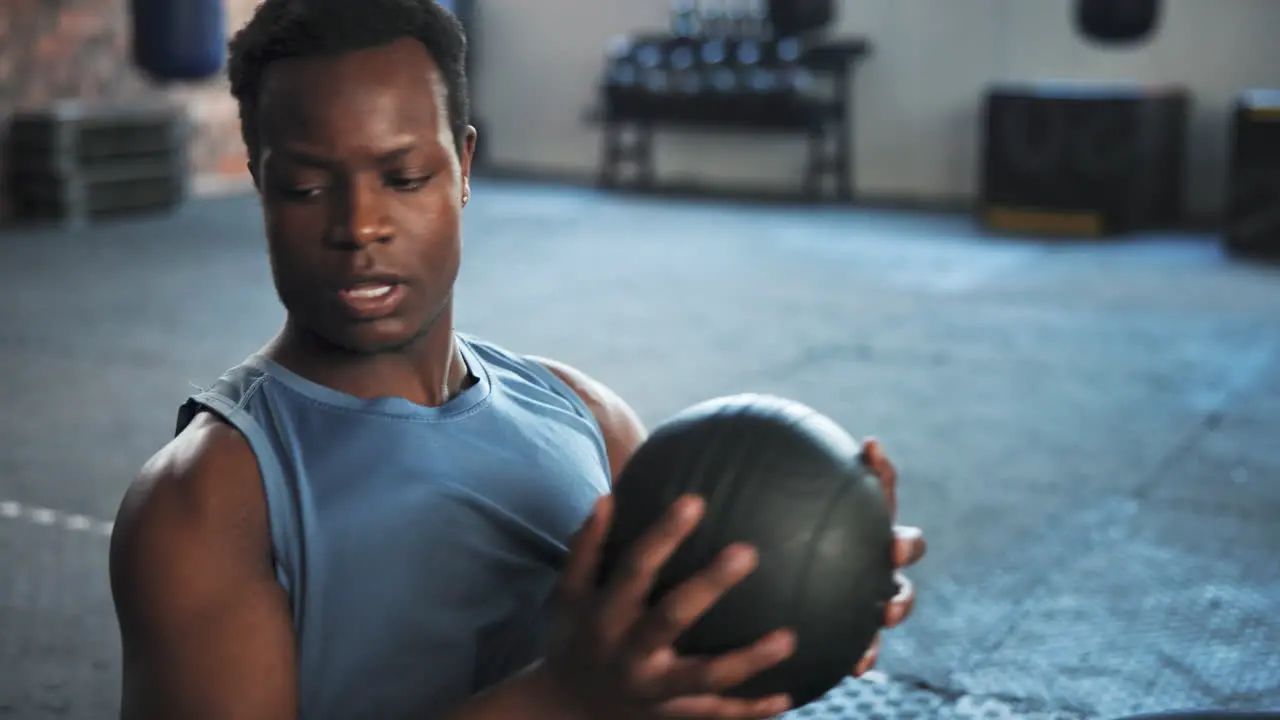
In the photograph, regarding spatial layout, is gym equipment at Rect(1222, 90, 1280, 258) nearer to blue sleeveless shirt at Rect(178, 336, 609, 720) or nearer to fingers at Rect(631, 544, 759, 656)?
blue sleeveless shirt at Rect(178, 336, 609, 720)

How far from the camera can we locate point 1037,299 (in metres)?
5.75

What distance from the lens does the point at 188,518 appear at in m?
0.94

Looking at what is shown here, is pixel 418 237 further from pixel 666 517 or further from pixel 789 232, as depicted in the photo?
pixel 789 232

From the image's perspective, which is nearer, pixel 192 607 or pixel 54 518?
pixel 192 607

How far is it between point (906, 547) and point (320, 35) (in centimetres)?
54

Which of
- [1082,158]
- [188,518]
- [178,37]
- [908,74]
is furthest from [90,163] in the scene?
[188,518]

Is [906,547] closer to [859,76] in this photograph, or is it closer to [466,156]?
[466,156]

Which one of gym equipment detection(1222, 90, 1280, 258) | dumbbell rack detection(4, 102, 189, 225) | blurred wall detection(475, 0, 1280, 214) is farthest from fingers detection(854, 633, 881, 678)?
blurred wall detection(475, 0, 1280, 214)

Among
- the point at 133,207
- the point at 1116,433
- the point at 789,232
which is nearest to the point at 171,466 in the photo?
the point at 1116,433

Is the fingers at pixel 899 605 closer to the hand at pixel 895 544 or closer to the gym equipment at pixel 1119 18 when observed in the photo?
the hand at pixel 895 544

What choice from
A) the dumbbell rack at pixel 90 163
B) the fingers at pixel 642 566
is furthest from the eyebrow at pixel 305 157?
the dumbbell rack at pixel 90 163

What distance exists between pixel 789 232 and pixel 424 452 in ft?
22.6

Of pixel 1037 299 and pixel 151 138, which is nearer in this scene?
pixel 1037 299

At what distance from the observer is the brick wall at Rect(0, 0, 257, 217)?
8.03 metres
